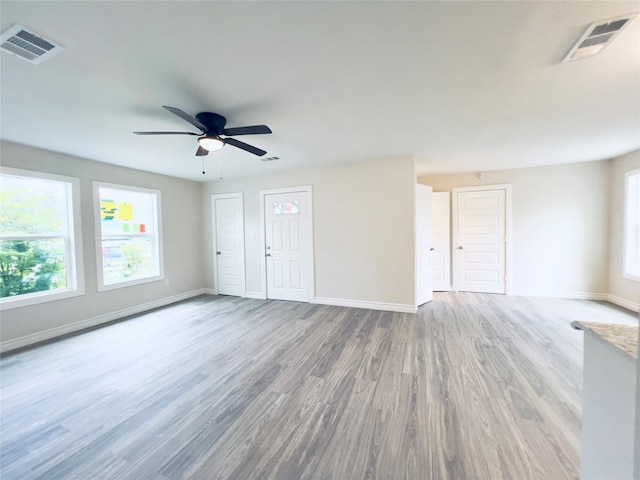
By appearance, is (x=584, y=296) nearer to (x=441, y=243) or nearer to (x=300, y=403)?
(x=441, y=243)

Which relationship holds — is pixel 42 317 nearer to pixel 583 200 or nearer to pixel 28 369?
pixel 28 369

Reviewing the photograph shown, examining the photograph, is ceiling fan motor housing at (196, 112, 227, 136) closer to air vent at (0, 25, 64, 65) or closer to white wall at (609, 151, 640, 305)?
air vent at (0, 25, 64, 65)

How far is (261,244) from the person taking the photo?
199 inches

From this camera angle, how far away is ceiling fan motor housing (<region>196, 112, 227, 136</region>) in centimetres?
227

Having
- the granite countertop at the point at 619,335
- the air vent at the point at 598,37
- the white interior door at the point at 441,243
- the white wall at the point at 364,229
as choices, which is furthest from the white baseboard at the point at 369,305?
the air vent at the point at 598,37

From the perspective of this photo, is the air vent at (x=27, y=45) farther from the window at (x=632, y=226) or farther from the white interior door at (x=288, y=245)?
the window at (x=632, y=226)

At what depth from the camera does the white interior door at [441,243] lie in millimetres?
5250

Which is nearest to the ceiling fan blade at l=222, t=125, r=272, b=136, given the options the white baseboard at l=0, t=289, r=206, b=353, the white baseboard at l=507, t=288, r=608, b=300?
the white baseboard at l=0, t=289, r=206, b=353

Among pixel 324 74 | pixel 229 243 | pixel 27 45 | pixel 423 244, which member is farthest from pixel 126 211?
pixel 423 244

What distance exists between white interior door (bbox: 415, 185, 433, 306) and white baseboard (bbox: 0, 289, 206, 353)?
469 cm

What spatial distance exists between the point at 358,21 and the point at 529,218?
17.1 ft

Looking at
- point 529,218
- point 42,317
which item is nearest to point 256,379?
point 42,317

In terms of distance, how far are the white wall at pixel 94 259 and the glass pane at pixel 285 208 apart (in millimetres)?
1948

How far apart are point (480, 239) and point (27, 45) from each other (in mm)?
6299
